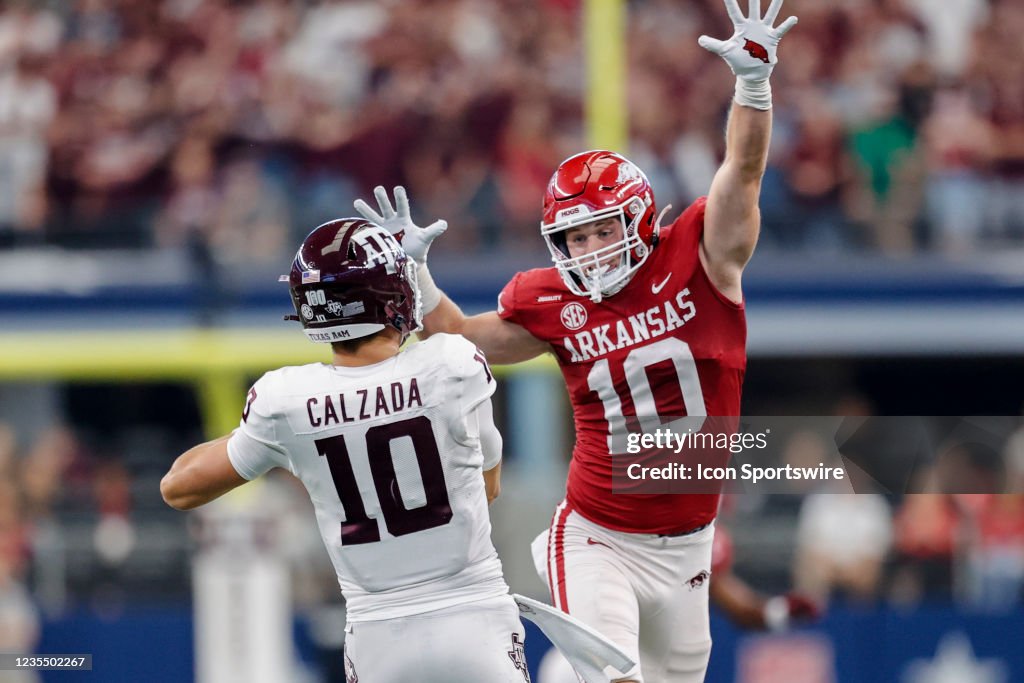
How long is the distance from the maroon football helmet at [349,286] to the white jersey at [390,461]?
98mm

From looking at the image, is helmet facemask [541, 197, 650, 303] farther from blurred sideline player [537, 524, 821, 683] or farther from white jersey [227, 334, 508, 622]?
blurred sideline player [537, 524, 821, 683]

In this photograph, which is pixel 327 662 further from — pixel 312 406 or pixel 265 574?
pixel 312 406

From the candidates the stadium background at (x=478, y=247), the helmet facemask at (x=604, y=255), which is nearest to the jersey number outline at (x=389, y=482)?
the helmet facemask at (x=604, y=255)

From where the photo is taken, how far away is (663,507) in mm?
4797

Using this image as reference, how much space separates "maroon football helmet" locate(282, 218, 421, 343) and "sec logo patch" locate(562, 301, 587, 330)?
3.20 ft

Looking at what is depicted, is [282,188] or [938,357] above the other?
[282,188]

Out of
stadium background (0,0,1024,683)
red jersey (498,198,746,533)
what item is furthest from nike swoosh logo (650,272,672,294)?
stadium background (0,0,1024,683)

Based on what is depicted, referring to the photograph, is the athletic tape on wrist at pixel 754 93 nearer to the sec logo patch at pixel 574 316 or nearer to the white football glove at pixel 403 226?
the sec logo patch at pixel 574 316

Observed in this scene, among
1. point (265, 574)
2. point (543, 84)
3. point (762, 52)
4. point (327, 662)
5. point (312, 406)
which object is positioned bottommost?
point (327, 662)

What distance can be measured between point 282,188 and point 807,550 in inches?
164

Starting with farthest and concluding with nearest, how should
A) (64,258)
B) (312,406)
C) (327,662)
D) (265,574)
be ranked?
(64,258) < (327,662) < (265,574) < (312,406)

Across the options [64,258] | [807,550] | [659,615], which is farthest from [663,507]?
[64,258]

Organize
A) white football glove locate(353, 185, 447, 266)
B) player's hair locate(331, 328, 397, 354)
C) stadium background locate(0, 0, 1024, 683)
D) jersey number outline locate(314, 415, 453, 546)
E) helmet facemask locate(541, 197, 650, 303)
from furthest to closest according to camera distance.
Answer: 1. stadium background locate(0, 0, 1024, 683)
2. white football glove locate(353, 185, 447, 266)
3. helmet facemask locate(541, 197, 650, 303)
4. player's hair locate(331, 328, 397, 354)
5. jersey number outline locate(314, 415, 453, 546)

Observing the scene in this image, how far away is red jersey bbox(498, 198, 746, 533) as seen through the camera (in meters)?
4.74
